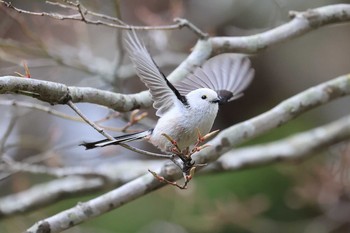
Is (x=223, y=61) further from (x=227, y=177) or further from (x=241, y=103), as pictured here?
(x=241, y=103)

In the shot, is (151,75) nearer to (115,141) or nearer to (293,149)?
(115,141)

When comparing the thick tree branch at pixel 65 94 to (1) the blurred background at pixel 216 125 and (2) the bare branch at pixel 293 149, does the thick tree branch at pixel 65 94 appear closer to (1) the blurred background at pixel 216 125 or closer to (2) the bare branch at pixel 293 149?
(1) the blurred background at pixel 216 125

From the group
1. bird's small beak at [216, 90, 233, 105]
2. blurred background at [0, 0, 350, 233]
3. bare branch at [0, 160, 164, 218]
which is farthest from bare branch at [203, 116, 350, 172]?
bird's small beak at [216, 90, 233, 105]

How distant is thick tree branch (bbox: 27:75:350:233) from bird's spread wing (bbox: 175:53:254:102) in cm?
14

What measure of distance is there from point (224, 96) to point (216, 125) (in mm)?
2319

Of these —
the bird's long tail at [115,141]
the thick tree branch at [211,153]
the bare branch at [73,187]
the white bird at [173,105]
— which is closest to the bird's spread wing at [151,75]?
the white bird at [173,105]

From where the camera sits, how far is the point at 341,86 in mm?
1927

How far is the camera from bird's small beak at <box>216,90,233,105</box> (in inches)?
59.4

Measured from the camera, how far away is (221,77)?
1723 mm

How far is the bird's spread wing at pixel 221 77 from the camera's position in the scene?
1669 millimetres

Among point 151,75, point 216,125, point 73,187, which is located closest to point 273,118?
point 151,75

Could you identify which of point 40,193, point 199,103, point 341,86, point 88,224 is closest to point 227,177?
point 88,224

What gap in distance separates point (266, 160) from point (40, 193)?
93 cm

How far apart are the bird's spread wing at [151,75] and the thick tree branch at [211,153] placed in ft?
0.87
